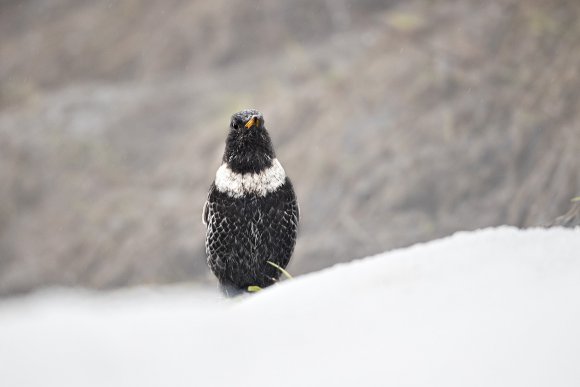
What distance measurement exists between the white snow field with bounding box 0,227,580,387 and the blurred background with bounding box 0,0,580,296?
4.92m

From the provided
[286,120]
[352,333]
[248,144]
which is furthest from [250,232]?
[286,120]

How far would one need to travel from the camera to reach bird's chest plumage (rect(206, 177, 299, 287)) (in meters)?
3.76

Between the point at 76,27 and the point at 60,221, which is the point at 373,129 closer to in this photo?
the point at 60,221

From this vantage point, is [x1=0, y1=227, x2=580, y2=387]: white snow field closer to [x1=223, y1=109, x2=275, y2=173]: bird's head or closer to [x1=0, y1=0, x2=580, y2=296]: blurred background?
[x1=223, y1=109, x2=275, y2=173]: bird's head

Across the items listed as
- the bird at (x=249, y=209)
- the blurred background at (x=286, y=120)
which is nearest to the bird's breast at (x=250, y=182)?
the bird at (x=249, y=209)

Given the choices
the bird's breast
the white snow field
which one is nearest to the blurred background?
the bird's breast

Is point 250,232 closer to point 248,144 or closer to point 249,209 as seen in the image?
point 249,209

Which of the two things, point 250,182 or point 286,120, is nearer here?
point 250,182

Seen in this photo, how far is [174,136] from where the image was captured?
11633 millimetres

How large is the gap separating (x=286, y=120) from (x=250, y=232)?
22.2ft

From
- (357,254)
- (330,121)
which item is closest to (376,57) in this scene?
(330,121)

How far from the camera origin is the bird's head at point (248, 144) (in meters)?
3.72

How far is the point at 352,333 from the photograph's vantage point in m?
1.88

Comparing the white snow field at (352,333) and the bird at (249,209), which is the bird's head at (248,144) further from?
the white snow field at (352,333)
